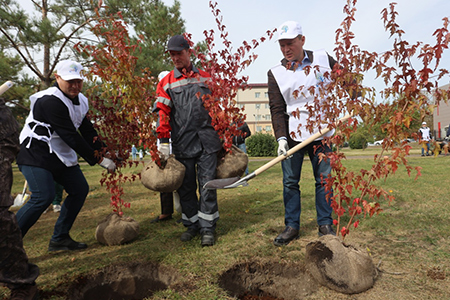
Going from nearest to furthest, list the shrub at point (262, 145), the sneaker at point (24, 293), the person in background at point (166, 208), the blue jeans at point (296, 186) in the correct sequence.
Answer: the sneaker at point (24, 293), the blue jeans at point (296, 186), the person in background at point (166, 208), the shrub at point (262, 145)

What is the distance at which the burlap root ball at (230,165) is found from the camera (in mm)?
3412

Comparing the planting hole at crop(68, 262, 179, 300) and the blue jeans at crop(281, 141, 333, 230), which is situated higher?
the blue jeans at crop(281, 141, 333, 230)

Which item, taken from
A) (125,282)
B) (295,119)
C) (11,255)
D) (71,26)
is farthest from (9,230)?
(71,26)

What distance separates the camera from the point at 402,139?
211 cm

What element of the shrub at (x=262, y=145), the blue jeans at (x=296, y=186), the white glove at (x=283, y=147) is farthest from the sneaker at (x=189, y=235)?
the shrub at (x=262, y=145)

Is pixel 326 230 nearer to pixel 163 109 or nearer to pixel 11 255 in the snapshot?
pixel 163 109

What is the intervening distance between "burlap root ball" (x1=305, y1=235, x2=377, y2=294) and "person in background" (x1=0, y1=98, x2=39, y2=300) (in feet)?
6.96

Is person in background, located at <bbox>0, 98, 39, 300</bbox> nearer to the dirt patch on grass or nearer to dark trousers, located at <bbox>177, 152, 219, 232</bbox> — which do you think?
the dirt patch on grass

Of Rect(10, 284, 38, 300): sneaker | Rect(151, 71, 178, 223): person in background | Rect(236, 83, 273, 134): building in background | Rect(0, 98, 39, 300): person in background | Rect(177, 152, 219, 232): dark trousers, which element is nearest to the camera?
Rect(0, 98, 39, 300): person in background

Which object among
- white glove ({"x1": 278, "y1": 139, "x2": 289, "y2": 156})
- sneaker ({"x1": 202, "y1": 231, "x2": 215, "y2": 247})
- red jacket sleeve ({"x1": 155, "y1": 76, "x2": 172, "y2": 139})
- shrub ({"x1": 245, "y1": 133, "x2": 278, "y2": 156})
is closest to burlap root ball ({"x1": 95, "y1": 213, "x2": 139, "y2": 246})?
sneaker ({"x1": 202, "y1": 231, "x2": 215, "y2": 247})

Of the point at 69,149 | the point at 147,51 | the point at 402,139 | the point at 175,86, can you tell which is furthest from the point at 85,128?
the point at 147,51

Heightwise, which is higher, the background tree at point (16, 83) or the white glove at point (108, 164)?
the background tree at point (16, 83)

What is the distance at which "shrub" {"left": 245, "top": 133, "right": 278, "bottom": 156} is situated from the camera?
19281mm

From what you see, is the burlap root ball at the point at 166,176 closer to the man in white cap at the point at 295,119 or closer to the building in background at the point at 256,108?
the man in white cap at the point at 295,119
